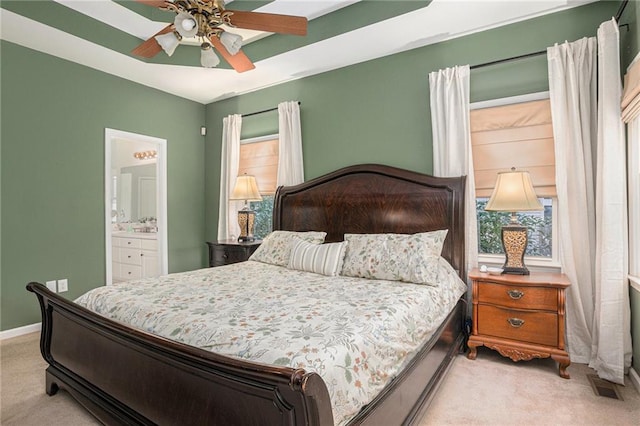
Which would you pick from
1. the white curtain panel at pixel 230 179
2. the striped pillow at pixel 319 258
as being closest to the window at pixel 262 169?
the white curtain panel at pixel 230 179

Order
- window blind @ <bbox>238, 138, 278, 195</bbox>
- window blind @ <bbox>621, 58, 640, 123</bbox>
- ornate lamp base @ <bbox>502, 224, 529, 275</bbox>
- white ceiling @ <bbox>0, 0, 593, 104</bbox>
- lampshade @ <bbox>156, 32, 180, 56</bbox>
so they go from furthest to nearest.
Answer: window blind @ <bbox>238, 138, 278, 195</bbox> < white ceiling @ <bbox>0, 0, 593, 104</bbox> < ornate lamp base @ <bbox>502, 224, 529, 275</bbox> < lampshade @ <bbox>156, 32, 180, 56</bbox> < window blind @ <bbox>621, 58, 640, 123</bbox>

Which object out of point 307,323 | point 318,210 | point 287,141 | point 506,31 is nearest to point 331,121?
point 287,141

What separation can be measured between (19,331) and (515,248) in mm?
4643

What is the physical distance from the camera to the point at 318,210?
3.69m

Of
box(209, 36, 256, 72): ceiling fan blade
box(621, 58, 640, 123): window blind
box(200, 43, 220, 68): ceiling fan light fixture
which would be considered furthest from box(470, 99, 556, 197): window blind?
box(200, 43, 220, 68): ceiling fan light fixture

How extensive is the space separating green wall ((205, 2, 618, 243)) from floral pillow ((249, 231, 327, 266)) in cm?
94

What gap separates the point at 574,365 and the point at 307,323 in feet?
7.66

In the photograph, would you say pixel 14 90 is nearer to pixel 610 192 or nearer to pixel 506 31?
pixel 506 31

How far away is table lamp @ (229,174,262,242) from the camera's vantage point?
162 inches

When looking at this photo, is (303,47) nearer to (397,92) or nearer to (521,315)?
(397,92)

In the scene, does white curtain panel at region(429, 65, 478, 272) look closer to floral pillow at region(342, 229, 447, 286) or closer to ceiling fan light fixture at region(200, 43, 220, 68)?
floral pillow at region(342, 229, 447, 286)

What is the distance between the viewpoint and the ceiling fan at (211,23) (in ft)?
6.63

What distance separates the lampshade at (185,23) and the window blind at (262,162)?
237 centimetres

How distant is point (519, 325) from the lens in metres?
2.56
